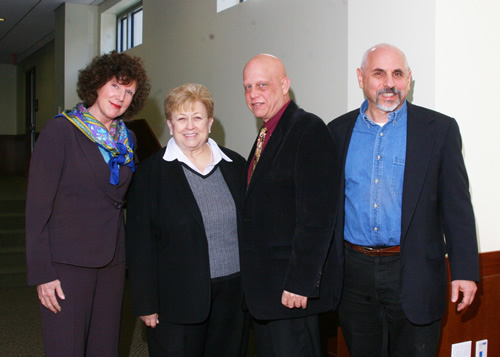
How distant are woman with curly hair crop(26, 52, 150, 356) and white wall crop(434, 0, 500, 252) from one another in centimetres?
151

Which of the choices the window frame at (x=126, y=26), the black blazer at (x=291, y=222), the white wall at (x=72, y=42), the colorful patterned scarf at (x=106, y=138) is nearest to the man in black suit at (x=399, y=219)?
the black blazer at (x=291, y=222)

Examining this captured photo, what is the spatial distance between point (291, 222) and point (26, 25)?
7720 millimetres

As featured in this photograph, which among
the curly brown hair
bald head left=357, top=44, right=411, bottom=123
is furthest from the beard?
the curly brown hair

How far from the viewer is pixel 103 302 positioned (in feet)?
7.06

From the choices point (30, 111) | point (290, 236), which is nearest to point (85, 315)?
point (290, 236)

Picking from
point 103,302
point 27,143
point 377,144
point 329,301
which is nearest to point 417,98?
point 377,144

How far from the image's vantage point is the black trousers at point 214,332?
82.7 inches

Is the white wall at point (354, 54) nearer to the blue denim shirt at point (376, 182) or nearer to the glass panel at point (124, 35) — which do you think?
the blue denim shirt at point (376, 182)

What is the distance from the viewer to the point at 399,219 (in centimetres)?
204

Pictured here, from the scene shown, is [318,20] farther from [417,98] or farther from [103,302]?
[103,302]

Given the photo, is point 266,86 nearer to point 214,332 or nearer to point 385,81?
point 385,81

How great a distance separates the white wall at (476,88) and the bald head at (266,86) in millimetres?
830

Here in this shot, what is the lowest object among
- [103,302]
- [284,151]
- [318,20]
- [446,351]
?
[446,351]

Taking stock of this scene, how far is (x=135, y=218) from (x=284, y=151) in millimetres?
683
